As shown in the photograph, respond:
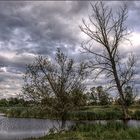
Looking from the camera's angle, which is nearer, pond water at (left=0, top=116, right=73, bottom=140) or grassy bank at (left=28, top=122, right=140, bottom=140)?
grassy bank at (left=28, top=122, right=140, bottom=140)

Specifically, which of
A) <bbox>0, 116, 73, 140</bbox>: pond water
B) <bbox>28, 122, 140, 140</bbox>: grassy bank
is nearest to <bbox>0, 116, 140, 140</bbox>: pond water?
<bbox>0, 116, 73, 140</bbox>: pond water

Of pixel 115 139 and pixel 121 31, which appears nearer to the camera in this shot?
pixel 115 139

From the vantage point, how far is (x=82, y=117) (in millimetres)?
49969

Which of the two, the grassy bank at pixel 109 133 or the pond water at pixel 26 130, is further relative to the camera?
the pond water at pixel 26 130

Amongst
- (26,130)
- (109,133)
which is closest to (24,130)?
(26,130)

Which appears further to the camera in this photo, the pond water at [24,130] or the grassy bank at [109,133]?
the pond water at [24,130]

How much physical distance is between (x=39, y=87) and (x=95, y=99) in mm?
87187

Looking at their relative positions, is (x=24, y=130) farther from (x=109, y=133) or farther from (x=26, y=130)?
(x=109, y=133)

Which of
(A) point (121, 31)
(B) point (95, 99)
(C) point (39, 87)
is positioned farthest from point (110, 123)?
(B) point (95, 99)

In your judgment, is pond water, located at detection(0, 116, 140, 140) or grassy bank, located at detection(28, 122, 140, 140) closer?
grassy bank, located at detection(28, 122, 140, 140)

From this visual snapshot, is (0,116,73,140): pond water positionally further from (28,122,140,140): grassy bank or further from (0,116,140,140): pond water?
(28,122,140,140): grassy bank

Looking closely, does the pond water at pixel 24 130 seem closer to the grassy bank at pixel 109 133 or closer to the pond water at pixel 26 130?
the pond water at pixel 26 130

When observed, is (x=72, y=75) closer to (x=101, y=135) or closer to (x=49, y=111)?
(x=49, y=111)

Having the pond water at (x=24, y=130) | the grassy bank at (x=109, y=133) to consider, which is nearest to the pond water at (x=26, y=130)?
the pond water at (x=24, y=130)
